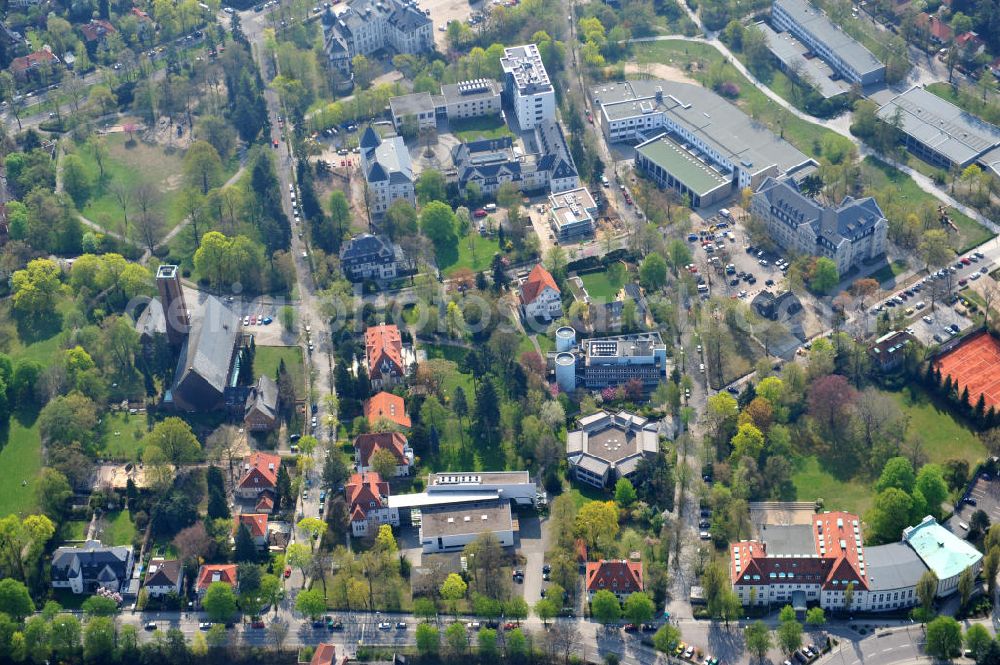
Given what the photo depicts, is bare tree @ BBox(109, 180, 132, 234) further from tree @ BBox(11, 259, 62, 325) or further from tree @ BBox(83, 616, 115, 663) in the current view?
tree @ BBox(83, 616, 115, 663)

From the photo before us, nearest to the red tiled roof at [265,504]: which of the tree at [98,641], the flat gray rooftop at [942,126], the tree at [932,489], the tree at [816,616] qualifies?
the tree at [98,641]

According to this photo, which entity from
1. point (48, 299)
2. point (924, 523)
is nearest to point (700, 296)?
point (924, 523)

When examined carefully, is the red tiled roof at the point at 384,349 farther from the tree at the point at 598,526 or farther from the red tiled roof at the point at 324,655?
the red tiled roof at the point at 324,655

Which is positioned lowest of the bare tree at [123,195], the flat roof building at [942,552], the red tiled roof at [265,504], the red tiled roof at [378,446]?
the flat roof building at [942,552]

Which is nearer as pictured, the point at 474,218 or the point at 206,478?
the point at 206,478

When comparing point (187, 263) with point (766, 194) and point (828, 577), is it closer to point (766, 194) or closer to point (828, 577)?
point (766, 194)

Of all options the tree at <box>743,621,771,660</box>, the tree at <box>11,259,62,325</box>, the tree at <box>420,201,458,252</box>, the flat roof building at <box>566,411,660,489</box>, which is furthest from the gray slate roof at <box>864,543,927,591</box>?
the tree at <box>11,259,62,325</box>
